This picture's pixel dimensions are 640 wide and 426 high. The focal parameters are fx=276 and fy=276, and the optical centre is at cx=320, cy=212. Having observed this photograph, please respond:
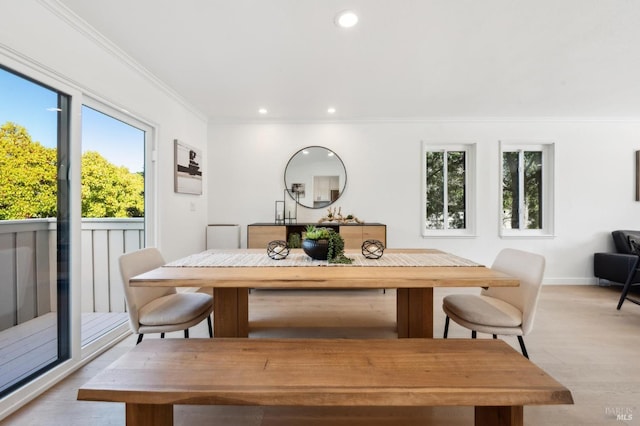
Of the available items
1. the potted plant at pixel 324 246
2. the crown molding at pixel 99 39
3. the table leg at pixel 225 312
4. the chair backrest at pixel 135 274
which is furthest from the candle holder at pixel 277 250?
the crown molding at pixel 99 39

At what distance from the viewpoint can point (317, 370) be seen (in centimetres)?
111

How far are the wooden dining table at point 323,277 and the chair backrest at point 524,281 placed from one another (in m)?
0.29

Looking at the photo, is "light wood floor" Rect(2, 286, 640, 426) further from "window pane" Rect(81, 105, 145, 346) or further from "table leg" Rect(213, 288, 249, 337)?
"window pane" Rect(81, 105, 145, 346)

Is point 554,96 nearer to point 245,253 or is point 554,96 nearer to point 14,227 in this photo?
point 245,253

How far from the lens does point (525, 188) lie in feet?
13.2

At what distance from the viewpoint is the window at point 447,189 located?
4.06 m

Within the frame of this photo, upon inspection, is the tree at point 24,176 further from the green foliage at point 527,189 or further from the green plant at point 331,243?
the green foliage at point 527,189

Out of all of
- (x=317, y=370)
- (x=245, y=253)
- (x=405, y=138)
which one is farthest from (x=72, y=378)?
(x=405, y=138)

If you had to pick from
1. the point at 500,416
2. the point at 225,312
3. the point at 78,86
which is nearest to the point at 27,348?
the point at 225,312

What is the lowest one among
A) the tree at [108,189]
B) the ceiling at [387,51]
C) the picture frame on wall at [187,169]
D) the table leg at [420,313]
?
the table leg at [420,313]

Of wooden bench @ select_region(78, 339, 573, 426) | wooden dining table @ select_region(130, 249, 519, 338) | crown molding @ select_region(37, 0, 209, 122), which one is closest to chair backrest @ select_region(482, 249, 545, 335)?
wooden dining table @ select_region(130, 249, 519, 338)

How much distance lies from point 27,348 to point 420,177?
13.7 feet

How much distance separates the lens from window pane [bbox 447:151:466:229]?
4.07 meters

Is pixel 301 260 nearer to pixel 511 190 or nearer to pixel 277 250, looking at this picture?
pixel 277 250
